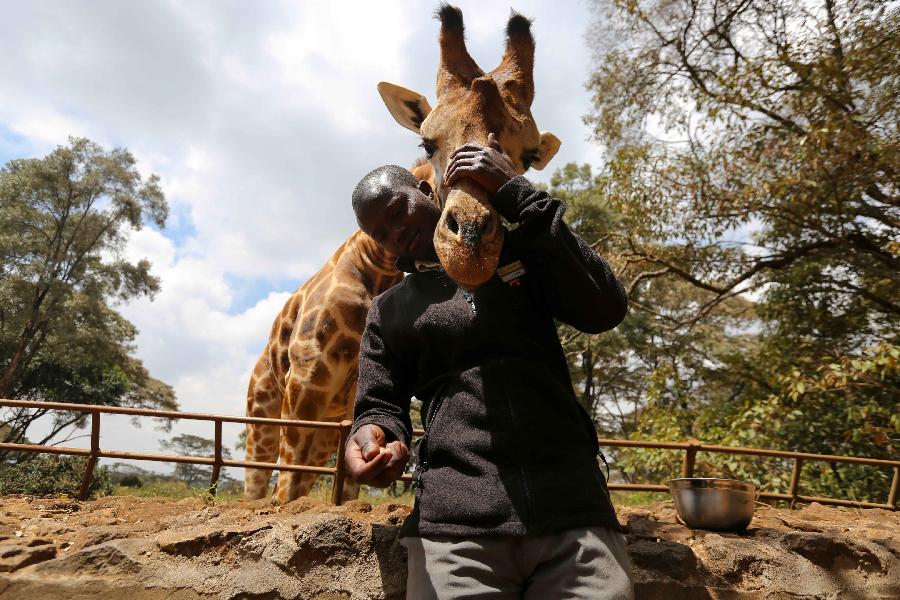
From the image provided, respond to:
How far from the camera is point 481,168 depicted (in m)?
1.66

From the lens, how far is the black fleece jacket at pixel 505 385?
1.55 meters

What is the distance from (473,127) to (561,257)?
64 cm

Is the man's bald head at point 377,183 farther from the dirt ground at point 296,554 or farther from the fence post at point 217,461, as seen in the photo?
the fence post at point 217,461

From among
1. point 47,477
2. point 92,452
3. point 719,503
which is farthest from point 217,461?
point 47,477

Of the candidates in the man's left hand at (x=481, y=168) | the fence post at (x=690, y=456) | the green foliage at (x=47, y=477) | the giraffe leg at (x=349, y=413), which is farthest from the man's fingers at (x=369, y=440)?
the green foliage at (x=47, y=477)

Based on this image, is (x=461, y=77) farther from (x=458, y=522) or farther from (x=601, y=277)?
(x=458, y=522)

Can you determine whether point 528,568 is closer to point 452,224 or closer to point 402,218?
point 452,224

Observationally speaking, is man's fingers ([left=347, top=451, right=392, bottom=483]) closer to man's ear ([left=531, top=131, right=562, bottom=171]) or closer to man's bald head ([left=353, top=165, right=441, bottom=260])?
man's bald head ([left=353, top=165, right=441, bottom=260])

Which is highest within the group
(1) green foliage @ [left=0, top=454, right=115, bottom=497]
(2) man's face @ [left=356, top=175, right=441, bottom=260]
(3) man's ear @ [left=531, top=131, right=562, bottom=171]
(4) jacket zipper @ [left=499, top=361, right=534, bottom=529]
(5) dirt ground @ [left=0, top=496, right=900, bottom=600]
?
(3) man's ear @ [left=531, top=131, right=562, bottom=171]

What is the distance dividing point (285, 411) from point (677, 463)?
579 centimetres

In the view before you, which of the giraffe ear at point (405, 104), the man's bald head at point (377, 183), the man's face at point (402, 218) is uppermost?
the giraffe ear at point (405, 104)

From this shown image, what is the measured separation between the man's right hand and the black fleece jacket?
0.08 metres

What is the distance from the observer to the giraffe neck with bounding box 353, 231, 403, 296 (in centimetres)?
390

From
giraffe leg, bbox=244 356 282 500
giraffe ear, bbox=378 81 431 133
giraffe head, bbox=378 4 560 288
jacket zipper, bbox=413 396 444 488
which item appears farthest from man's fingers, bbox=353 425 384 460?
giraffe leg, bbox=244 356 282 500
